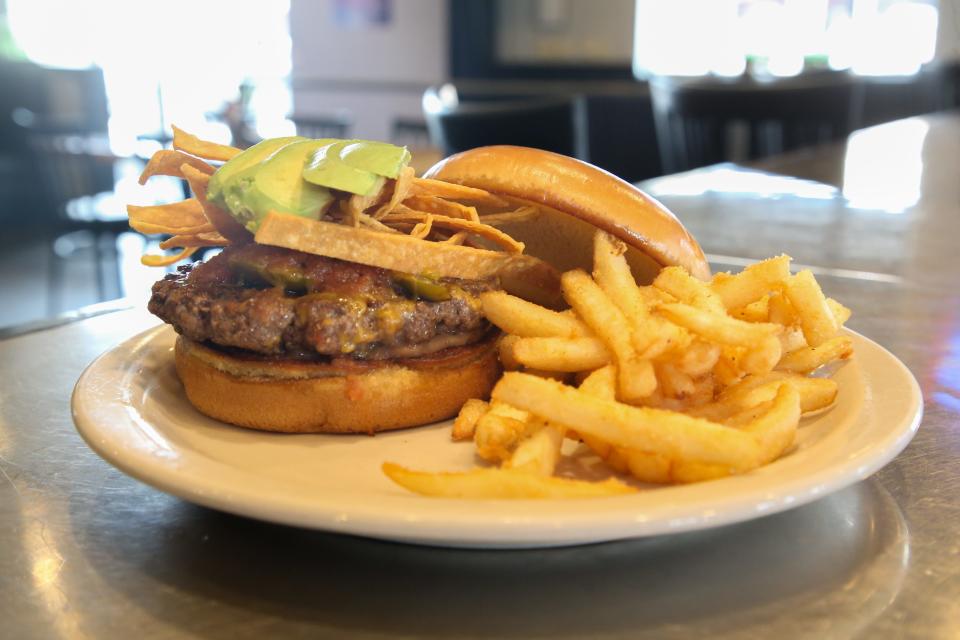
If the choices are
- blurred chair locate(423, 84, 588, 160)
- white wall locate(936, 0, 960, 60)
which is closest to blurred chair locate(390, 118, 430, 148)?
blurred chair locate(423, 84, 588, 160)

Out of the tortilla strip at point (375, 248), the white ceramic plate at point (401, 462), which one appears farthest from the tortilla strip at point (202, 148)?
the white ceramic plate at point (401, 462)

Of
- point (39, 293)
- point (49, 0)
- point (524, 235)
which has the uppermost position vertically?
point (49, 0)

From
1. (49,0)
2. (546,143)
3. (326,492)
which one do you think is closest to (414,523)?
(326,492)

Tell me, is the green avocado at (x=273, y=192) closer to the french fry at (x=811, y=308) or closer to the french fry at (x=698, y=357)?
the french fry at (x=698, y=357)

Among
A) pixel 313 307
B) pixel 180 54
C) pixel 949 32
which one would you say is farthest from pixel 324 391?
pixel 180 54

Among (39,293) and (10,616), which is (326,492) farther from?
(39,293)

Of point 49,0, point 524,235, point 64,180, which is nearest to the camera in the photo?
point 524,235

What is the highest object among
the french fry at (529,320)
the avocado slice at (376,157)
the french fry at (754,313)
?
the avocado slice at (376,157)

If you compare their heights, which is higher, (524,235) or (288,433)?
(524,235)
